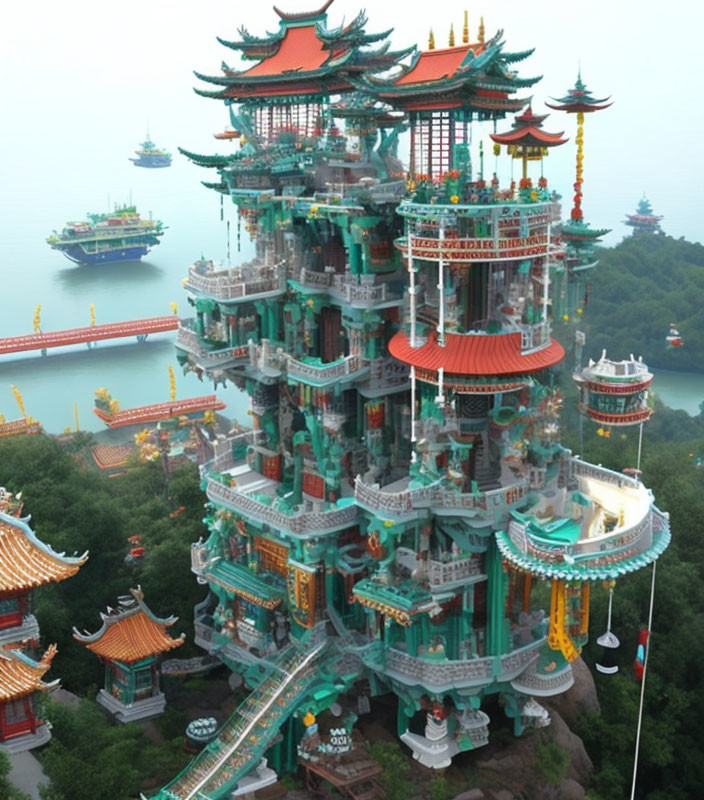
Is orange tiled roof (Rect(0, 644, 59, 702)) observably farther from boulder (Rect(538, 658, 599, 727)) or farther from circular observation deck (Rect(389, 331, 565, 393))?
boulder (Rect(538, 658, 599, 727))

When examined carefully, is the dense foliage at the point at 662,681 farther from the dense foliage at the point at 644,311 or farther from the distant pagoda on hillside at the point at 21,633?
the dense foliage at the point at 644,311

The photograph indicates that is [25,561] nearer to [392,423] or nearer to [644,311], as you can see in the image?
[392,423]

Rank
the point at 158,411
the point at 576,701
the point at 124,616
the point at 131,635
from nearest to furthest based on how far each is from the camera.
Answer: the point at 131,635 < the point at 124,616 < the point at 576,701 < the point at 158,411

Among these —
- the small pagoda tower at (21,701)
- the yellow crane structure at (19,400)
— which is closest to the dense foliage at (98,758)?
the small pagoda tower at (21,701)

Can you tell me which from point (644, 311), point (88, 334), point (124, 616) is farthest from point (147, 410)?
point (644, 311)

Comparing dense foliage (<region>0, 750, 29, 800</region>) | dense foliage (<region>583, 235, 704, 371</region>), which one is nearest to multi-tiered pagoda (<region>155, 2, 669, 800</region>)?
dense foliage (<region>0, 750, 29, 800</region>)

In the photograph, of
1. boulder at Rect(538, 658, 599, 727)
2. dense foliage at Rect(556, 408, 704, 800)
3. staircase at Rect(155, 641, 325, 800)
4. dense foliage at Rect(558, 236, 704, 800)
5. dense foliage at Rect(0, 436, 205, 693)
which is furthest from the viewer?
dense foliage at Rect(0, 436, 205, 693)

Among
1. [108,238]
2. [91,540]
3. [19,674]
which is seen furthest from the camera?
[108,238]
